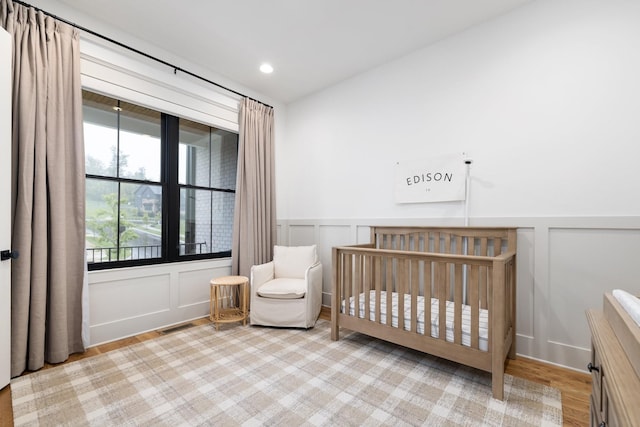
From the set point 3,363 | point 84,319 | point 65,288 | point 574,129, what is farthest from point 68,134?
point 574,129

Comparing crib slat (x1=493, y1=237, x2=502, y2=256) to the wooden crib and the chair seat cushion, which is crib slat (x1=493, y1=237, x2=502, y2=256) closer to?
the wooden crib

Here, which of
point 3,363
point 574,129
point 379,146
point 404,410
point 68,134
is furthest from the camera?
point 379,146

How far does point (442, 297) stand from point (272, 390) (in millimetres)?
1208

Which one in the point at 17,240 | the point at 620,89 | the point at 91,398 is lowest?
the point at 91,398

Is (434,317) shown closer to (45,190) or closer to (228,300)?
(228,300)

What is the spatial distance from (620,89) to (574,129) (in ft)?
1.04

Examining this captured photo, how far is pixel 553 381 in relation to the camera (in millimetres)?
1893

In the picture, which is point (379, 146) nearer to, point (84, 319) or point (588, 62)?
point (588, 62)

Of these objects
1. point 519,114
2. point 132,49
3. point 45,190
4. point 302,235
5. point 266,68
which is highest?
point 266,68

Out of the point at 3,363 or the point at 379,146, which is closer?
the point at 3,363

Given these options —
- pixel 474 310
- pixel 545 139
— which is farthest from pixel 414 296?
pixel 545 139

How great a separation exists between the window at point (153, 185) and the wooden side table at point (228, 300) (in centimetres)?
44

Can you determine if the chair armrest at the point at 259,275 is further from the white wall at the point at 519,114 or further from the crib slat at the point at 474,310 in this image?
the crib slat at the point at 474,310

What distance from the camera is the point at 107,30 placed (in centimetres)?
244
